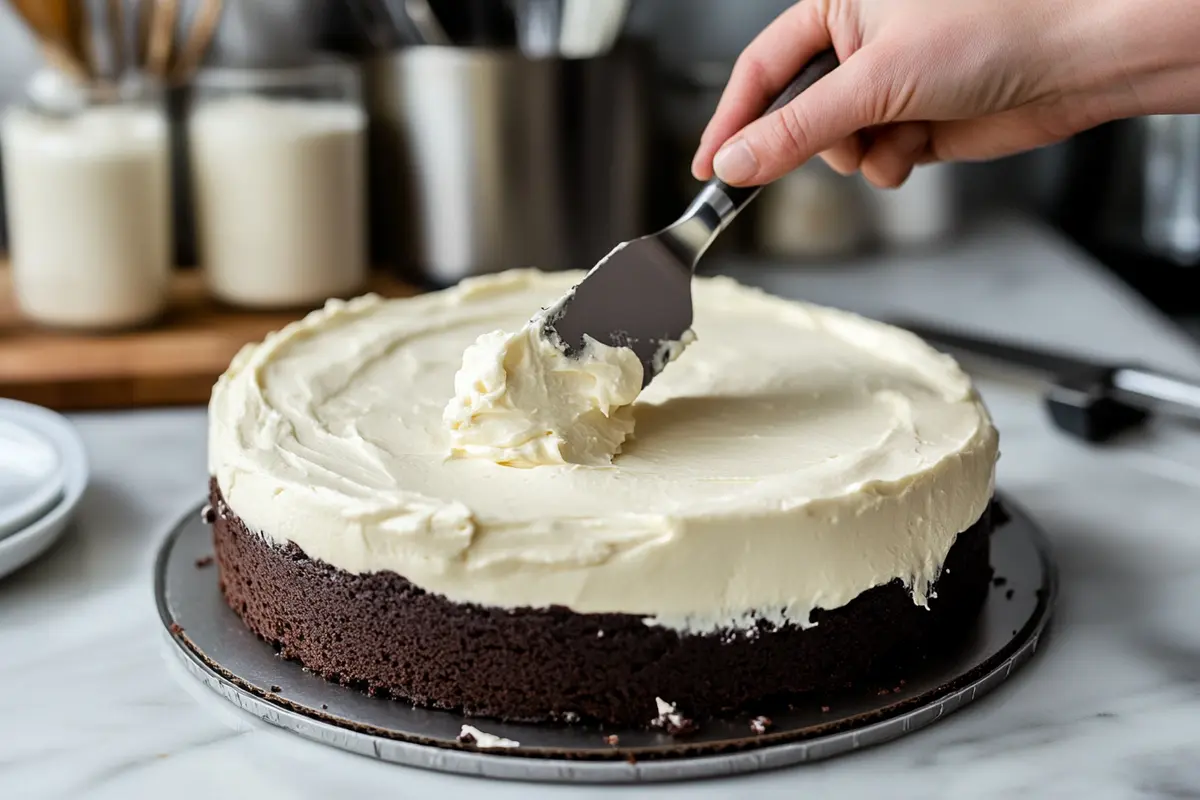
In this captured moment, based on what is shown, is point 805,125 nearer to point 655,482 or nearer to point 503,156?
point 655,482

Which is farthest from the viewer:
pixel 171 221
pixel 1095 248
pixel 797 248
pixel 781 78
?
pixel 1095 248

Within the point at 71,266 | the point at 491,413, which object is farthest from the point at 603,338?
the point at 71,266

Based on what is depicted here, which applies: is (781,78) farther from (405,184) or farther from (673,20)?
(673,20)

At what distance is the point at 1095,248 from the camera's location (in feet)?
11.4

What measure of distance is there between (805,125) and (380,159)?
4.89 feet

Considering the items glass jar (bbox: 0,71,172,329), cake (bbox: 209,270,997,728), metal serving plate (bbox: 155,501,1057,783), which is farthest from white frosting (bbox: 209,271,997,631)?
glass jar (bbox: 0,71,172,329)

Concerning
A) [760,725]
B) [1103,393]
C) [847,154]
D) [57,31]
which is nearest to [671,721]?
[760,725]

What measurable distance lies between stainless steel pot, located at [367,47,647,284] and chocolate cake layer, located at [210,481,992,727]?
1.40 m

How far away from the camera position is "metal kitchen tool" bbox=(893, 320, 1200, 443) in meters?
2.13

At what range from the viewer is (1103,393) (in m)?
2.22

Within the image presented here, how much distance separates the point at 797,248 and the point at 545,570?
78.5 inches

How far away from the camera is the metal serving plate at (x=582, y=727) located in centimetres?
135

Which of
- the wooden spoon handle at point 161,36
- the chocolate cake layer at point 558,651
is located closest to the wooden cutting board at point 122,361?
the wooden spoon handle at point 161,36

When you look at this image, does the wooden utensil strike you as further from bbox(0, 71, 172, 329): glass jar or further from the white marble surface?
the white marble surface
